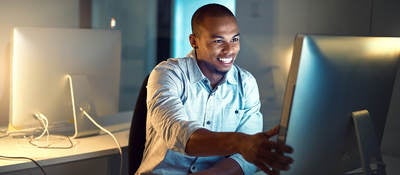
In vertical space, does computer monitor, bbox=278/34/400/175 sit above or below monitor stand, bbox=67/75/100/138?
above

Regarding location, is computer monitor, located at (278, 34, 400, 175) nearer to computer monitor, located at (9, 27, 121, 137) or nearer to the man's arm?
the man's arm

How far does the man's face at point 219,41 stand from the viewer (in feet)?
5.69

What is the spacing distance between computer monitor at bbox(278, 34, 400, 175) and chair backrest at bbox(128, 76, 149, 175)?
800 mm

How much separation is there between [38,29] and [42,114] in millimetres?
336

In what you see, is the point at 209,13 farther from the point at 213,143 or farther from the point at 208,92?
the point at 213,143

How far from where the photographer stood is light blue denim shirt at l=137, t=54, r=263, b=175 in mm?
1689

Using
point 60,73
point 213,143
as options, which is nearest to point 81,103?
point 60,73

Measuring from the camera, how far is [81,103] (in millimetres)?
2160

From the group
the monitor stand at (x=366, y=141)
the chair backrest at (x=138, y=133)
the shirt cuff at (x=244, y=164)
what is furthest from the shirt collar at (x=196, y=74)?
the monitor stand at (x=366, y=141)

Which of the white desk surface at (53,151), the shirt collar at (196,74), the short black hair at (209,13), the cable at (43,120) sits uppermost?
the short black hair at (209,13)

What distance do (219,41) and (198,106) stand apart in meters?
0.23

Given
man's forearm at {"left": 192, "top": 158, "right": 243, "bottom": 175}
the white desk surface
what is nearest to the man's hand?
man's forearm at {"left": 192, "top": 158, "right": 243, "bottom": 175}

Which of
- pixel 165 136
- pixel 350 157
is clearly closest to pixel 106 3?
pixel 165 136

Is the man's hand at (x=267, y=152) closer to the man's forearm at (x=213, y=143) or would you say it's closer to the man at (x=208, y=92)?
the man's forearm at (x=213, y=143)
